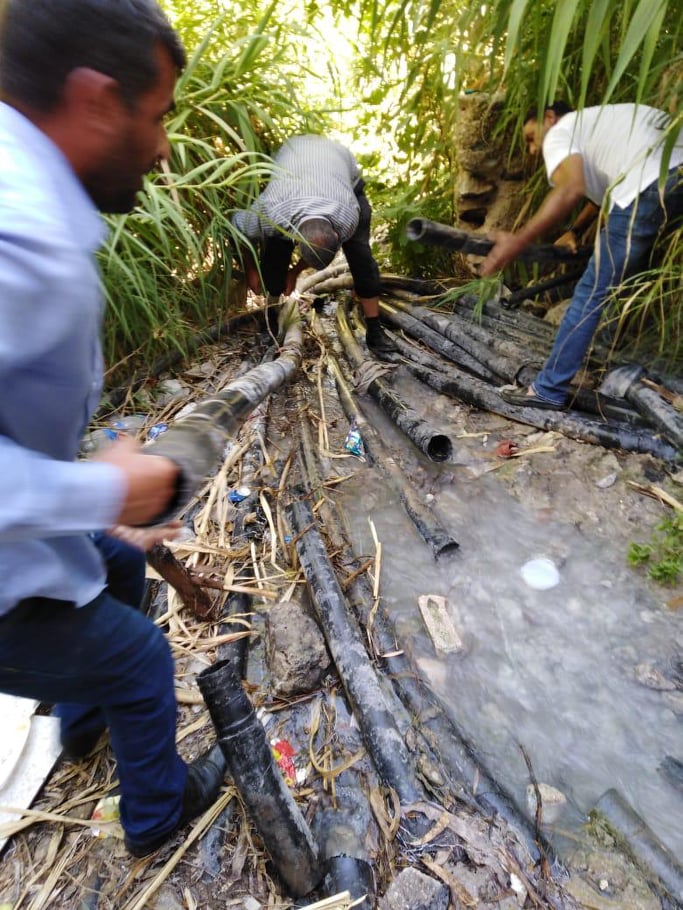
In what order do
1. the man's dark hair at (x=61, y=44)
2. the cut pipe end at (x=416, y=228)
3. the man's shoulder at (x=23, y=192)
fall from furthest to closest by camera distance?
the cut pipe end at (x=416, y=228), the man's dark hair at (x=61, y=44), the man's shoulder at (x=23, y=192)

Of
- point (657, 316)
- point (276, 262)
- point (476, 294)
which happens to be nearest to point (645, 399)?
point (657, 316)

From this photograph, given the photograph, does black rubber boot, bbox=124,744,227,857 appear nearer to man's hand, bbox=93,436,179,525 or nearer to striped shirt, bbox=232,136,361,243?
man's hand, bbox=93,436,179,525

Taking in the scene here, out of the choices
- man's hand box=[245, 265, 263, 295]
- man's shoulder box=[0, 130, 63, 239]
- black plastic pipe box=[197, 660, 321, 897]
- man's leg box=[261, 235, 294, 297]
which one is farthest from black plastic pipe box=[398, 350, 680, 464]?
man's shoulder box=[0, 130, 63, 239]

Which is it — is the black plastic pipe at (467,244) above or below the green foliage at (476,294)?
above

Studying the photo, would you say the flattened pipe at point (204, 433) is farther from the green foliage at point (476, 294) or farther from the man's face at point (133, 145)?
the green foliage at point (476, 294)

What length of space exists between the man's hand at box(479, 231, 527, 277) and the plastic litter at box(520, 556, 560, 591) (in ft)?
5.80

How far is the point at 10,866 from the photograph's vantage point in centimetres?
132

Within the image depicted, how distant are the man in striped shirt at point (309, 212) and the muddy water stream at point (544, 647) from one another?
1635 millimetres

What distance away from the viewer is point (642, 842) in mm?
1235

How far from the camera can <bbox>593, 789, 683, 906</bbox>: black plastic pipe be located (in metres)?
1.17

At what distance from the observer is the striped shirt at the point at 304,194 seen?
10.1 feet

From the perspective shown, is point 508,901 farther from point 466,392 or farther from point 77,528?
point 466,392

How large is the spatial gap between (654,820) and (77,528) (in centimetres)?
166

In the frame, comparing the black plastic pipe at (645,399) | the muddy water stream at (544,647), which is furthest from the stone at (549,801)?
the black plastic pipe at (645,399)
